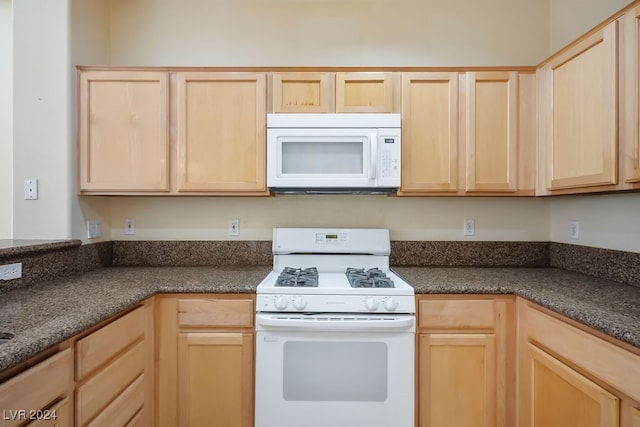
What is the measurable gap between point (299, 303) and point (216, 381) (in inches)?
23.4

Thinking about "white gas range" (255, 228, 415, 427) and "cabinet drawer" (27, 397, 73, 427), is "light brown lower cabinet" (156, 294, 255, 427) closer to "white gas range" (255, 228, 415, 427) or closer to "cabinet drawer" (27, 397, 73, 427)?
"white gas range" (255, 228, 415, 427)

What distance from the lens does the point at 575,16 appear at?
1976 millimetres

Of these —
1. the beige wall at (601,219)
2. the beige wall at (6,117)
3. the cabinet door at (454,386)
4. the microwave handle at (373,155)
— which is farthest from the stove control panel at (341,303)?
the beige wall at (6,117)

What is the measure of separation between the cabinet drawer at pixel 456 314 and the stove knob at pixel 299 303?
22.8 inches

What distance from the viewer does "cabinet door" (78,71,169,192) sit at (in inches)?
74.0

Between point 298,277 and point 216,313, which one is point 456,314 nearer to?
point 298,277

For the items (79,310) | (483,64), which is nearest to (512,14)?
(483,64)

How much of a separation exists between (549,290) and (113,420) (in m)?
1.99

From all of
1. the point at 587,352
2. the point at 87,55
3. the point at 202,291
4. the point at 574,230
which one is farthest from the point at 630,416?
the point at 87,55

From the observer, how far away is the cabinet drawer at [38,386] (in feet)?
2.80

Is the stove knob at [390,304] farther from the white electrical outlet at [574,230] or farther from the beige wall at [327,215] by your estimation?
the white electrical outlet at [574,230]

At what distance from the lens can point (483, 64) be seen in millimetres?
2215

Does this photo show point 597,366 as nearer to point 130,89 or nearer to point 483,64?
point 483,64

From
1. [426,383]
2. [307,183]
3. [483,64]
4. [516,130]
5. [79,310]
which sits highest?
[483,64]
